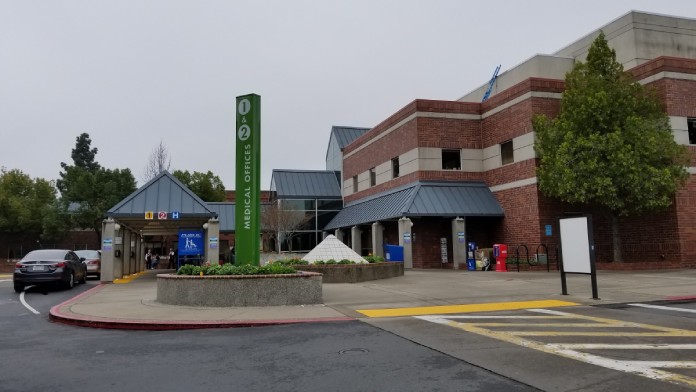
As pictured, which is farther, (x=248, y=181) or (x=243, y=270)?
(x=248, y=181)

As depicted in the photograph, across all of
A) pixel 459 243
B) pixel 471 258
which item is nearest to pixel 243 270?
pixel 471 258

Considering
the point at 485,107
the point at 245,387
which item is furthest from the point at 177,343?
the point at 485,107

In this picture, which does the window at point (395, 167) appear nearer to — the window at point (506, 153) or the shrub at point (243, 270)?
the window at point (506, 153)

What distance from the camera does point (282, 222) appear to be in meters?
38.4

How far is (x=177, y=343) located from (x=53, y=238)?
145 feet

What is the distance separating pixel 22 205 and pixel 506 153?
133 ft

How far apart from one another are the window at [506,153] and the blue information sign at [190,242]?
16.3m

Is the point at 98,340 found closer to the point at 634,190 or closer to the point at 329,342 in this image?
the point at 329,342

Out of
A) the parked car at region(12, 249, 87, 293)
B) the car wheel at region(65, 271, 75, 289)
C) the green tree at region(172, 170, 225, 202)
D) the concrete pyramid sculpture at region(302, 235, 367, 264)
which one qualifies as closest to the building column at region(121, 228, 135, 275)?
the car wheel at region(65, 271, 75, 289)

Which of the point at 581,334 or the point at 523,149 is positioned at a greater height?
the point at 523,149

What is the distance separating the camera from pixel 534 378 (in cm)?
543

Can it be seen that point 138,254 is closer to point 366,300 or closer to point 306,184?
point 306,184

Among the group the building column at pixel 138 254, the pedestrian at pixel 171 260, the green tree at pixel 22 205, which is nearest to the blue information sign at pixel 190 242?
the building column at pixel 138 254

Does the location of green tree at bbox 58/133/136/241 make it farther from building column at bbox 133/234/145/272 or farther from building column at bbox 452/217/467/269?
building column at bbox 452/217/467/269
